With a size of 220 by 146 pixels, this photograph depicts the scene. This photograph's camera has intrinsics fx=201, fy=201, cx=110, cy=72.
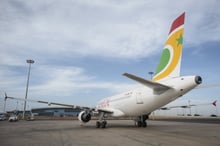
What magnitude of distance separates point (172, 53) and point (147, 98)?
4038mm

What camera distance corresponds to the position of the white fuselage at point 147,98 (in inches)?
519

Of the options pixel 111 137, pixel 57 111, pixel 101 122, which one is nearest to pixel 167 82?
pixel 111 137

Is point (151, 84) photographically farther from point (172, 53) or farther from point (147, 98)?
point (172, 53)

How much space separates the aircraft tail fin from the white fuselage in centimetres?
86

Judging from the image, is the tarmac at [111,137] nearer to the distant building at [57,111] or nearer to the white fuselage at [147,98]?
the white fuselage at [147,98]

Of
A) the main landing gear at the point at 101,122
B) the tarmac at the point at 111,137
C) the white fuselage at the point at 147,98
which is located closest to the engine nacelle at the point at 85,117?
the main landing gear at the point at 101,122

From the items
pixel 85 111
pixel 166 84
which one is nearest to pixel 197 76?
pixel 166 84

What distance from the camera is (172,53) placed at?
14.8 m

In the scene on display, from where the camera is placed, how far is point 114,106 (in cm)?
2227

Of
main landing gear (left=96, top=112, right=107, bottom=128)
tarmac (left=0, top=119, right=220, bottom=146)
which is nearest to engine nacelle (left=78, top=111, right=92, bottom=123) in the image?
main landing gear (left=96, top=112, right=107, bottom=128)

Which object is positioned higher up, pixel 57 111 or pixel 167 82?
pixel 167 82

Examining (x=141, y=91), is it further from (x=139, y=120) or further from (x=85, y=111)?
(x=85, y=111)

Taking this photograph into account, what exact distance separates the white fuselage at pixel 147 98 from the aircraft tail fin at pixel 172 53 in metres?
0.86

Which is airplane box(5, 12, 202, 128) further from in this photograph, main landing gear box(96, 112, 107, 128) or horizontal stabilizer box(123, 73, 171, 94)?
main landing gear box(96, 112, 107, 128)
